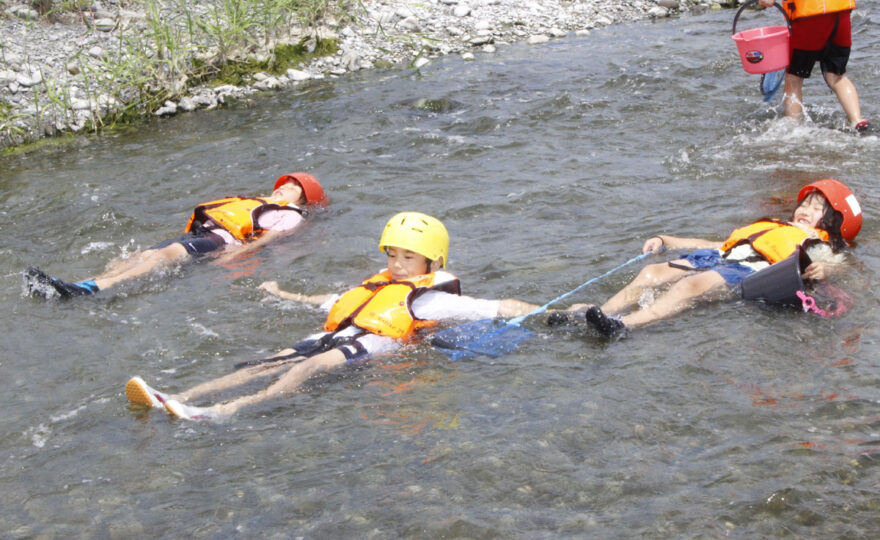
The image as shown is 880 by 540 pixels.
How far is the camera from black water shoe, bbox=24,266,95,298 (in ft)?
21.2

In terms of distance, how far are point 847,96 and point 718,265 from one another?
13.7 ft

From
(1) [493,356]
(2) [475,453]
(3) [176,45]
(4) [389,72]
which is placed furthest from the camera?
(4) [389,72]

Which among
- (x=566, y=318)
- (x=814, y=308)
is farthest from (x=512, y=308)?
(x=814, y=308)

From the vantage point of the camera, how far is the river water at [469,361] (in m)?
3.74

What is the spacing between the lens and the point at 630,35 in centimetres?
1502

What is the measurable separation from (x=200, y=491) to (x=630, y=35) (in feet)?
42.5

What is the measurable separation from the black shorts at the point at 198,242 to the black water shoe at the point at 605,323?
3.76 meters

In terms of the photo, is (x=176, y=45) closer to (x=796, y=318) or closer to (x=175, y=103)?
(x=175, y=103)

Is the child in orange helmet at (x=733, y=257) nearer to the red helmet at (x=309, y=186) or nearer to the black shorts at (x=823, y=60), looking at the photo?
the black shorts at (x=823, y=60)

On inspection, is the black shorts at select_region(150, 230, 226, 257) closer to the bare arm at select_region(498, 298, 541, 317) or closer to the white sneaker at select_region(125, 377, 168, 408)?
the white sneaker at select_region(125, 377, 168, 408)

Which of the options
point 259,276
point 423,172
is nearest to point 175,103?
point 423,172

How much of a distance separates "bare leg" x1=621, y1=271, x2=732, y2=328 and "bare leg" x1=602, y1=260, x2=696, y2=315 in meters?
0.16

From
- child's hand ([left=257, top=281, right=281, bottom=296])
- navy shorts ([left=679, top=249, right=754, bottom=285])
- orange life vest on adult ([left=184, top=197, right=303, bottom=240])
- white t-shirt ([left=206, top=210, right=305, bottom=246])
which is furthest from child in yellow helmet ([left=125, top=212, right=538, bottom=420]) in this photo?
white t-shirt ([left=206, top=210, right=305, bottom=246])

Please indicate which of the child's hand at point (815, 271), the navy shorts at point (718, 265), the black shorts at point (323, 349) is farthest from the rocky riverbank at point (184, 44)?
the child's hand at point (815, 271)
